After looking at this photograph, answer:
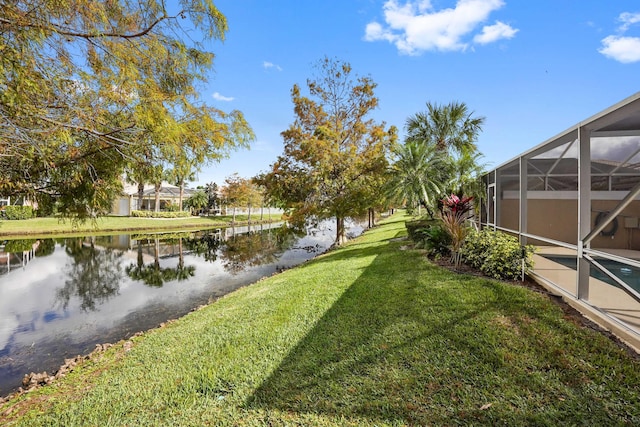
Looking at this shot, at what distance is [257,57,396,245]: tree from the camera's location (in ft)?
42.7

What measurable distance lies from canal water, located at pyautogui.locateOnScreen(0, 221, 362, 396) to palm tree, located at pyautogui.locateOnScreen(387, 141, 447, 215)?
19.6 ft

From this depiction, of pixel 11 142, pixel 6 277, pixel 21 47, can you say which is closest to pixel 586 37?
pixel 21 47

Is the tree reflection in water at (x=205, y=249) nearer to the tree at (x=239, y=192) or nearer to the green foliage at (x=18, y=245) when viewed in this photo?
the green foliage at (x=18, y=245)

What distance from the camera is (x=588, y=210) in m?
3.89

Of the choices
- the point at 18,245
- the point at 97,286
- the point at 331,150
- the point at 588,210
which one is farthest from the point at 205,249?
the point at 588,210

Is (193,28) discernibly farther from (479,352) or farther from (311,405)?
(479,352)

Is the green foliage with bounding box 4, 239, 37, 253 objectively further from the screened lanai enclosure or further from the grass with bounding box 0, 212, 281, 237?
the screened lanai enclosure

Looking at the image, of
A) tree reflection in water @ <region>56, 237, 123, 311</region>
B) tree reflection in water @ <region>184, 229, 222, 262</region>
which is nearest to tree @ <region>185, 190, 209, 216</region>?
tree reflection in water @ <region>184, 229, 222, 262</region>

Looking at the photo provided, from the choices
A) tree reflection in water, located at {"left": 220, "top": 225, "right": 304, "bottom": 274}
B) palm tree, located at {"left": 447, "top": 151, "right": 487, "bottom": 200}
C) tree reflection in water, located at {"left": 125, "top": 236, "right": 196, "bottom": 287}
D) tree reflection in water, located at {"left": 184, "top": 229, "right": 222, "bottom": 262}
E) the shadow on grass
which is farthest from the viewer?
tree reflection in water, located at {"left": 184, "top": 229, "right": 222, "bottom": 262}

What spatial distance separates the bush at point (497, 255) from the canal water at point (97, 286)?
279 inches

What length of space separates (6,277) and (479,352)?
15941 millimetres

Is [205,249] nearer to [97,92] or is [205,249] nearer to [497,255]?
[97,92]

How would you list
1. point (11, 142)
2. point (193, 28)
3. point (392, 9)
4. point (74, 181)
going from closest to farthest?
Answer: point (11, 142), point (193, 28), point (74, 181), point (392, 9)

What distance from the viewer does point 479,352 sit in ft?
10.5
